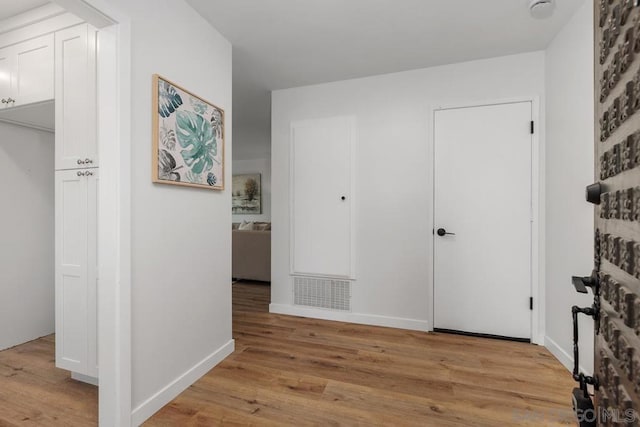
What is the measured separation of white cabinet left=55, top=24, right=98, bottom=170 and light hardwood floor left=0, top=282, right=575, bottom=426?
1.43 metres

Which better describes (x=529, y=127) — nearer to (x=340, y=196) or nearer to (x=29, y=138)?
(x=340, y=196)

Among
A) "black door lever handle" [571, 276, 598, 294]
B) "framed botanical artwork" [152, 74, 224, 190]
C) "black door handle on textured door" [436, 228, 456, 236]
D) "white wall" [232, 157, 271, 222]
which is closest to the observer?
"black door lever handle" [571, 276, 598, 294]

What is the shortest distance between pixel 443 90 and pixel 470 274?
5.58 ft

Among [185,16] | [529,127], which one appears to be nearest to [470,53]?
[529,127]

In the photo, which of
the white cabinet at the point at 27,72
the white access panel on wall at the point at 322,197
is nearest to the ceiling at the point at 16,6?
the white cabinet at the point at 27,72

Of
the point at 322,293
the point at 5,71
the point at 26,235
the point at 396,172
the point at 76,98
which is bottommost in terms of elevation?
Answer: the point at 322,293

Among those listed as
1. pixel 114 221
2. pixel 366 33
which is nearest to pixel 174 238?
pixel 114 221

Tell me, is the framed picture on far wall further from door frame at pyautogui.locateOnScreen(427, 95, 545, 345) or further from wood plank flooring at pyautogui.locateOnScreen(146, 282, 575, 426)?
door frame at pyautogui.locateOnScreen(427, 95, 545, 345)

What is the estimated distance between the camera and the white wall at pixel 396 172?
2.73 metres

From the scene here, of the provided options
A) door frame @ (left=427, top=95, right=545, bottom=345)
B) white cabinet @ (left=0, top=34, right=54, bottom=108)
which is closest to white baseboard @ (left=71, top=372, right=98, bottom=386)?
white cabinet @ (left=0, top=34, right=54, bottom=108)

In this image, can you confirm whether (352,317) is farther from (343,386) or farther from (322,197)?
(322,197)

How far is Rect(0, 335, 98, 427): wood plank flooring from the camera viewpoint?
1598mm

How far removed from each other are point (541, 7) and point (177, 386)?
3271 millimetres

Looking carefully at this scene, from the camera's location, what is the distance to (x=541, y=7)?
1872mm
